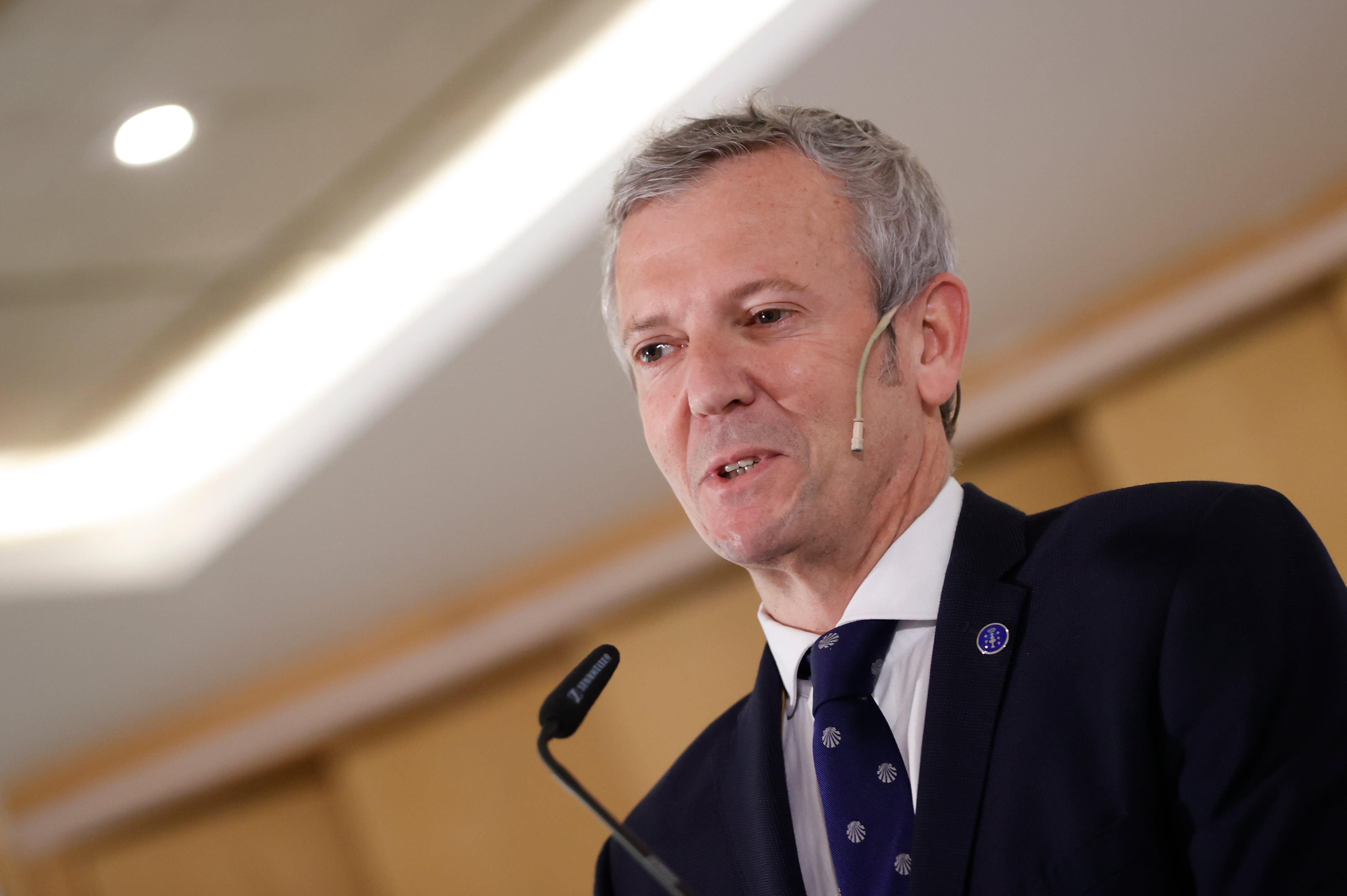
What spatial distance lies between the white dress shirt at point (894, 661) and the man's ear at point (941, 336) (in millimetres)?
112

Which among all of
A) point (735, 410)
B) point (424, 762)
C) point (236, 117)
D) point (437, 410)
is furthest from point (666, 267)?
point (424, 762)

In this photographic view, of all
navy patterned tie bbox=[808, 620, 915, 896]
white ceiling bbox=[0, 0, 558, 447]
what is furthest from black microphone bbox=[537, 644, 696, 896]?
white ceiling bbox=[0, 0, 558, 447]

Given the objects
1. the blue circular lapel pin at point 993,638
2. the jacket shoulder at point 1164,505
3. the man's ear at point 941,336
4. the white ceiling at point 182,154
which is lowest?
the blue circular lapel pin at point 993,638

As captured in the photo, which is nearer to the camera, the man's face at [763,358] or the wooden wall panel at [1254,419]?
the man's face at [763,358]

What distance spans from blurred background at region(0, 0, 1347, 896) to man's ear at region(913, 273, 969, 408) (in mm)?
930

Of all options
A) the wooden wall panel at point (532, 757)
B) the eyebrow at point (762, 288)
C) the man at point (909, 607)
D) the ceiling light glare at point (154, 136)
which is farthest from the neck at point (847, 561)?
the wooden wall panel at point (532, 757)

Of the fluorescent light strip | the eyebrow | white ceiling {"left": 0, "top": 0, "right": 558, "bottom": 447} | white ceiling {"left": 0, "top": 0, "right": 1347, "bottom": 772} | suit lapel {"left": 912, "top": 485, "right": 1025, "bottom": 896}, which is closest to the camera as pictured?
suit lapel {"left": 912, "top": 485, "right": 1025, "bottom": 896}

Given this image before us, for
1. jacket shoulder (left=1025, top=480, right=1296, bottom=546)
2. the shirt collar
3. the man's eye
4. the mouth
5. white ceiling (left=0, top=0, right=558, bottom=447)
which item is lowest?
jacket shoulder (left=1025, top=480, right=1296, bottom=546)

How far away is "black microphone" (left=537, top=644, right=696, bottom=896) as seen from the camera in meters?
0.85

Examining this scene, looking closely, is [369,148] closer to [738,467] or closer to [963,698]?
[738,467]

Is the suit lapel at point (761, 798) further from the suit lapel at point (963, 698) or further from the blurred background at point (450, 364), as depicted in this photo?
the blurred background at point (450, 364)

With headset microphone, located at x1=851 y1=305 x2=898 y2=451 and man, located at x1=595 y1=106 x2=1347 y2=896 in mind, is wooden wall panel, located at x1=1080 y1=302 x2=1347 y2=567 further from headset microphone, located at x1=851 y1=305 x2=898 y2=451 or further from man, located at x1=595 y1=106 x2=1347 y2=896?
headset microphone, located at x1=851 y1=305 x2=898 y2=451

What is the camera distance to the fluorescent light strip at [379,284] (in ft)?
7.23

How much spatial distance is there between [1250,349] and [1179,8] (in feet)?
3.45
